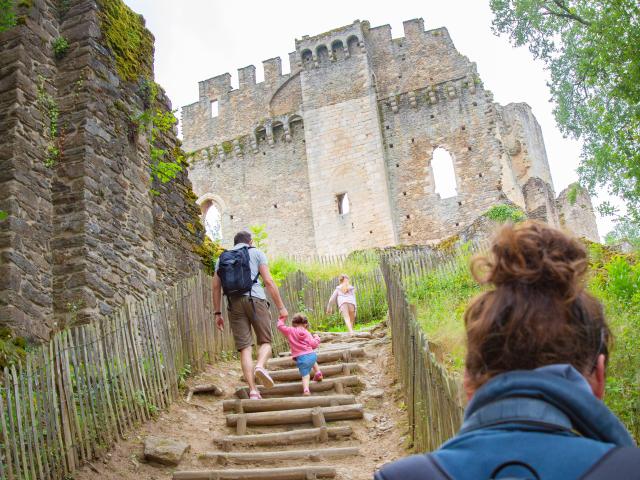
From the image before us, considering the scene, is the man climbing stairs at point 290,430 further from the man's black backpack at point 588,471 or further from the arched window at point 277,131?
the arched window at point 277,131

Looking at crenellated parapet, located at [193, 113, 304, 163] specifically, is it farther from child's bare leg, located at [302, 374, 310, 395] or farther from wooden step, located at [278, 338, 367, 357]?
child's bare leg, located at [302, 374, 310, 395]

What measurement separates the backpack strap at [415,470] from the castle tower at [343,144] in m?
25.9

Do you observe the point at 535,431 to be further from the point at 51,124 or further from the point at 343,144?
the point at 343,144

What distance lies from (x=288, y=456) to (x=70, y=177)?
4097mm

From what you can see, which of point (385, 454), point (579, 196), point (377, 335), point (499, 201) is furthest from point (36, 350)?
point (579, 196)

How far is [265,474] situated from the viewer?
585cm

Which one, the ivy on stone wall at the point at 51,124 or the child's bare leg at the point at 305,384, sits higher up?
the ivy on stone wall at the point at 51,124

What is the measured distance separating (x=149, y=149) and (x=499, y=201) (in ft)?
61.9

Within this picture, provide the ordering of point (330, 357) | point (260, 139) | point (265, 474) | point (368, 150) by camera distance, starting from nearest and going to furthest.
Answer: point (265, 474) → point (330, 357) → point (368, 150) → point (260, 139)

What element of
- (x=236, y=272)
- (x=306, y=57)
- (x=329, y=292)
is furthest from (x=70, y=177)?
(x=306, y=57)

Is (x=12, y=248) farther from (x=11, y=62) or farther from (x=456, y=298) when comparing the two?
(x=456, y=298)

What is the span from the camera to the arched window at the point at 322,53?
30969 millimetres

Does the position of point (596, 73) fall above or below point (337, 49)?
below

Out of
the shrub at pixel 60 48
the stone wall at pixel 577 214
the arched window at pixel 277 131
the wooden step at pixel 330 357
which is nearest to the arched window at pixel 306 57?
the arched window at pixel 277 131
